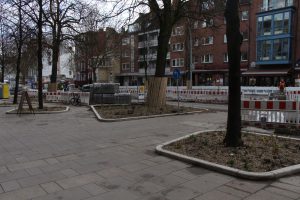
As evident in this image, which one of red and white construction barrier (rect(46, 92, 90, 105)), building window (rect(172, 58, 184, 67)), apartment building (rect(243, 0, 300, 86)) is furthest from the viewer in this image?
building window (rect(172, 58, 184, 67))

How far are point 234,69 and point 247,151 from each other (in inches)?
72.4

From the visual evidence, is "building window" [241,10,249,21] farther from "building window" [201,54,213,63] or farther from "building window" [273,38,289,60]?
"building window" [201,54,213,63]

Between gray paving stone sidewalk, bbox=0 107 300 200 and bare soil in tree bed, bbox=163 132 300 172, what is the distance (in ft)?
1.67

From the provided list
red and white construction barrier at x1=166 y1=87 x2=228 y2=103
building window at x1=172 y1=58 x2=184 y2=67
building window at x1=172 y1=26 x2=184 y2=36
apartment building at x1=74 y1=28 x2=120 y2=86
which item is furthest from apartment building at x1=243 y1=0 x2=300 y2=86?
apartment building at x1=74 y1=28 x2=120 y2=86

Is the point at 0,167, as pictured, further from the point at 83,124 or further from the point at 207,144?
the point at 83,124

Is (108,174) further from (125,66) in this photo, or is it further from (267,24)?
(125,66)

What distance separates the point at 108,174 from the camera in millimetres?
5871

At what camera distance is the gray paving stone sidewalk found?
16.1 ft

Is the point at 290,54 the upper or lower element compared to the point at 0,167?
upper

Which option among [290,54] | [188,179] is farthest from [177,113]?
[290,54]

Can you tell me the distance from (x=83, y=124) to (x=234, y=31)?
23.7ft

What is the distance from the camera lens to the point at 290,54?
41.1 m

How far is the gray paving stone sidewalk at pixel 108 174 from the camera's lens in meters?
4.90

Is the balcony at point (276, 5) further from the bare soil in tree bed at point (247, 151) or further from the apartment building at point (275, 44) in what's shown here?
the bare soil in tree bed at point (247, 151)
